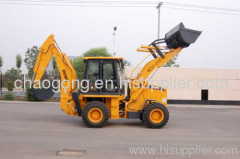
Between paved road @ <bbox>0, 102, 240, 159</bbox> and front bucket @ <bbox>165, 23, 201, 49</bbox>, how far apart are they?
3258mm

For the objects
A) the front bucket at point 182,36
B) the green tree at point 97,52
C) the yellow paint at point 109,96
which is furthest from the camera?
→ the green tree at point 97,52

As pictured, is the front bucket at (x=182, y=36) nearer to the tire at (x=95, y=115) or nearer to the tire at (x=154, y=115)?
the tire at (x=154, y=115)

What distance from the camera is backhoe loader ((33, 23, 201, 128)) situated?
31.5 feet

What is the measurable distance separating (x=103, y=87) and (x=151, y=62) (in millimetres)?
2160

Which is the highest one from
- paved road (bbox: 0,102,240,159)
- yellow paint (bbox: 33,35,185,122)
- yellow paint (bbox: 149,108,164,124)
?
yellow paint (bbox: 33,35,185,122)

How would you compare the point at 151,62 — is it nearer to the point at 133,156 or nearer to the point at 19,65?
the point at 133,156

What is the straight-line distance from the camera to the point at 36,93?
34.1 feet

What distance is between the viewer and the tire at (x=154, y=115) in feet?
A: 31.7

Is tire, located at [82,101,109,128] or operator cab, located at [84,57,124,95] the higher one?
operator cab, located at [84,57,124,95]

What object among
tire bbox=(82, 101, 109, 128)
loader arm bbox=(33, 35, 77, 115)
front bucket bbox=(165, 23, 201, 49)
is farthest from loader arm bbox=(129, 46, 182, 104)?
loader arm bbox=(33, 35, 77, 115)

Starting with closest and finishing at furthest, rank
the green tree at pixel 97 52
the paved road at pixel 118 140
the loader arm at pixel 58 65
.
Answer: the paved road at pixel 118 140 < the loader arm at pixel 58 65 < the green tree at pixel 97 52

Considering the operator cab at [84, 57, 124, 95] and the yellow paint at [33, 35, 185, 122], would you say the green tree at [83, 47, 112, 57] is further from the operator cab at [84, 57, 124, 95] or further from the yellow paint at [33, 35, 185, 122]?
the operator cab at [84, 57, 124, 95]

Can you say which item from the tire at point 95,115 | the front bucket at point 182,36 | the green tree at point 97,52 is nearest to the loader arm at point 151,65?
the front bucket at point 182,36

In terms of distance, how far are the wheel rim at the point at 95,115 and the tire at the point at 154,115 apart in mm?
1625
